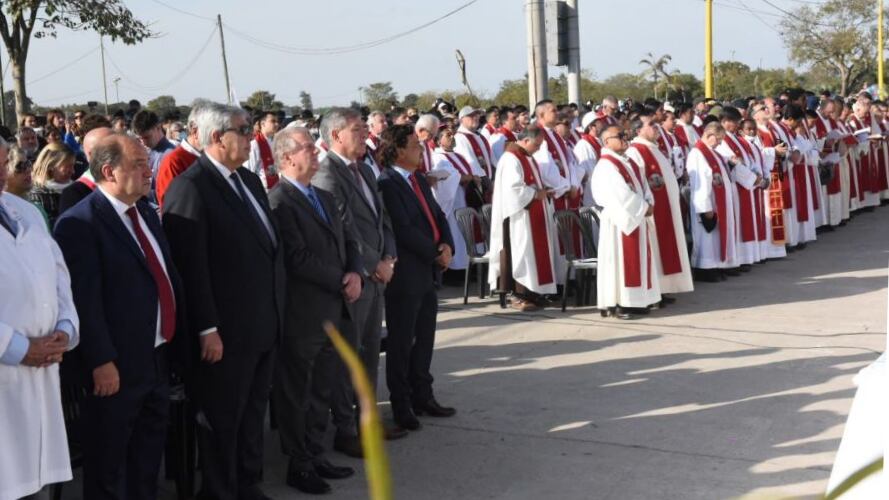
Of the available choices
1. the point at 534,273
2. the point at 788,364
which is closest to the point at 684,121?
the point at 534,273

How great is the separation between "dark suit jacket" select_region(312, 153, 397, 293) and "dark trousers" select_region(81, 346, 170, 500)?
162 cm

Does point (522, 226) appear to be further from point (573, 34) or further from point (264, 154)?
point (573, 34)

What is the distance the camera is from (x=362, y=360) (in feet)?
20.7

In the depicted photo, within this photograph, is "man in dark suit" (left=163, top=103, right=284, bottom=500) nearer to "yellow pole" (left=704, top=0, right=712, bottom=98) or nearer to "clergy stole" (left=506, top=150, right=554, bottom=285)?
"clergy stole" (left=506, top=150, right=554, bottom=285)

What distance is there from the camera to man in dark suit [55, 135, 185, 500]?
4.41 m

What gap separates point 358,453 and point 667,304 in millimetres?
5310

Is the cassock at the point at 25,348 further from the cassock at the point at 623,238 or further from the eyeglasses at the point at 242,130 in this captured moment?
the cassock at the point at 623,238

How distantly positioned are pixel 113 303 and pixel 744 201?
32.3 feet

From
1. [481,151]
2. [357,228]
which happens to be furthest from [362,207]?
[481,151]

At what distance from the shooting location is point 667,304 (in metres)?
10.8

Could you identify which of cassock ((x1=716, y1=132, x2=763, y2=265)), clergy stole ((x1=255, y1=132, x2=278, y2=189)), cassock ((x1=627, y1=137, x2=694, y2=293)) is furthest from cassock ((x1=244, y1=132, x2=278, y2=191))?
cassock ((x1=716, y1=132, x2=763, y2=265))

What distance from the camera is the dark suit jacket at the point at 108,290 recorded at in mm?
4387

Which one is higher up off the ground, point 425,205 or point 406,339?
point 425,205

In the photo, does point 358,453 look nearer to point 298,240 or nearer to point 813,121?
point 298,240
